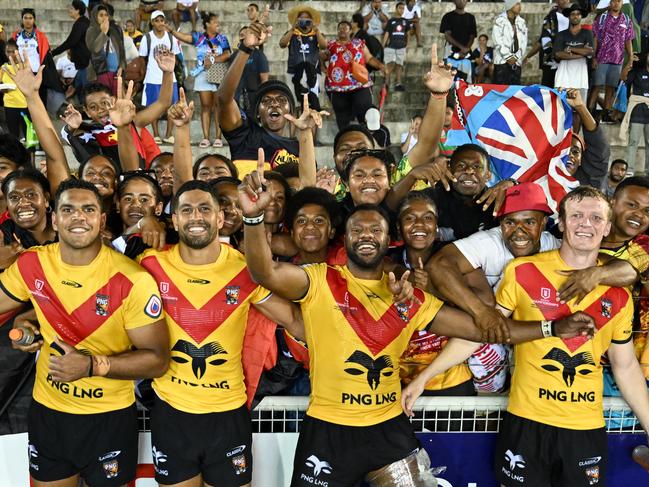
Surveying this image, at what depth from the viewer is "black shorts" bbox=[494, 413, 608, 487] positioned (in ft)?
13.0

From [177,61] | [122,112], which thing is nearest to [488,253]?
[122,112]

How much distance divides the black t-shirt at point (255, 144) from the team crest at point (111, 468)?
9.38ft

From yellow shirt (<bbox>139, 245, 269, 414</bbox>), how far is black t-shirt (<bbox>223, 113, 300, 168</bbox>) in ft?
7.39

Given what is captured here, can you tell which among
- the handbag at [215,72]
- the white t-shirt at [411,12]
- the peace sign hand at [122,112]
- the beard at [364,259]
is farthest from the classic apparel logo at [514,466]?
the white t-shirt at [411,12]

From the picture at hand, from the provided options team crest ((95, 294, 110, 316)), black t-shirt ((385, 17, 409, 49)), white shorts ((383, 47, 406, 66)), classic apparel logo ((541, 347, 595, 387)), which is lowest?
classic apparel logo ((541, 347, 595, 387))

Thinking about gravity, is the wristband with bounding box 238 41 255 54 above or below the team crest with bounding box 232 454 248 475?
above

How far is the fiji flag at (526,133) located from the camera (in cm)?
566

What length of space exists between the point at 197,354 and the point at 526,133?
3233 mm

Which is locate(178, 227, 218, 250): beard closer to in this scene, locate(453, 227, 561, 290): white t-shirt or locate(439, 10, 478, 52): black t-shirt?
locate(453, 227, 561, 290): white t-shirt

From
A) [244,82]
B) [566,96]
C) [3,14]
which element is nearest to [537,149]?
[566,96]

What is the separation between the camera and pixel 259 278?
3691 millimetres

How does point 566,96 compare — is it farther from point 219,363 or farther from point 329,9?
point 329,9

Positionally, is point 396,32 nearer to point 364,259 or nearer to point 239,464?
point 364,259

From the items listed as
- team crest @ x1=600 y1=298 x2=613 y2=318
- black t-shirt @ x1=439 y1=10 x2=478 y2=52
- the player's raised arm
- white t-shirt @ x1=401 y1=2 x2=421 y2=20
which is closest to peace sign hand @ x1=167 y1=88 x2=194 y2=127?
the player's raised arm
